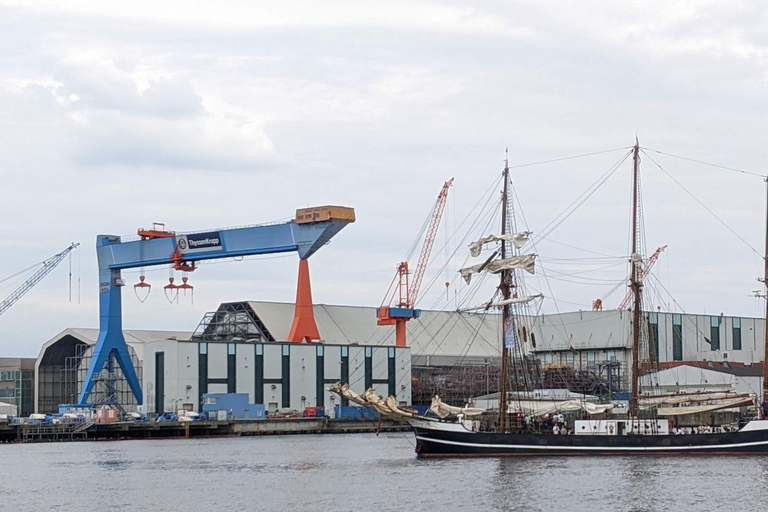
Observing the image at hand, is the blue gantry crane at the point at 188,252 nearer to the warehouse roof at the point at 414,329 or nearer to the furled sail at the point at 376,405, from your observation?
the warehouse roof at the point at 414,329

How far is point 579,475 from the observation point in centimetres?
5588

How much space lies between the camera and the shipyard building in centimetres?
10700

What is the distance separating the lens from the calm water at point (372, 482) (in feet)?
155

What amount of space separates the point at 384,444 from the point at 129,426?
25716mm

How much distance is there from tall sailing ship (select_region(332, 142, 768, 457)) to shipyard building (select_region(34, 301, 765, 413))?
29997mm

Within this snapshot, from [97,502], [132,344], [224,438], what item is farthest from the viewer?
[132,344]

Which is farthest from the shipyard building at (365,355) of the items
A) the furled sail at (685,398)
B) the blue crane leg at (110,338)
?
the furled sail at (685,398)

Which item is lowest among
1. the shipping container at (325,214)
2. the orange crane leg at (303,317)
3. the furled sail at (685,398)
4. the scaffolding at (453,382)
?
the scaffolding at (453,382)

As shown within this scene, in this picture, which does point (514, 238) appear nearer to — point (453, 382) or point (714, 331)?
point (453, 382)

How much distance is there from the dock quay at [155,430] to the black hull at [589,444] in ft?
95.7

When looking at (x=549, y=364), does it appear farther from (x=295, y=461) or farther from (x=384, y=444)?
(x=295, y=461)

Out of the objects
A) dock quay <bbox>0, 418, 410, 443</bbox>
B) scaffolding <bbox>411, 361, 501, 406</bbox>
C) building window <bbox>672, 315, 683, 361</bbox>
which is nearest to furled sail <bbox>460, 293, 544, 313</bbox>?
dock quay <bbox>0, 418, 410, 443</bbox>

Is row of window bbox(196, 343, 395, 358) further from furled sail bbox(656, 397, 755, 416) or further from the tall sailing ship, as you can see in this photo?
furled sail bbox(656, 397, 755, 416)

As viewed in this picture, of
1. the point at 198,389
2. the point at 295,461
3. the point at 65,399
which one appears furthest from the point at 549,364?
the point at 295,461
